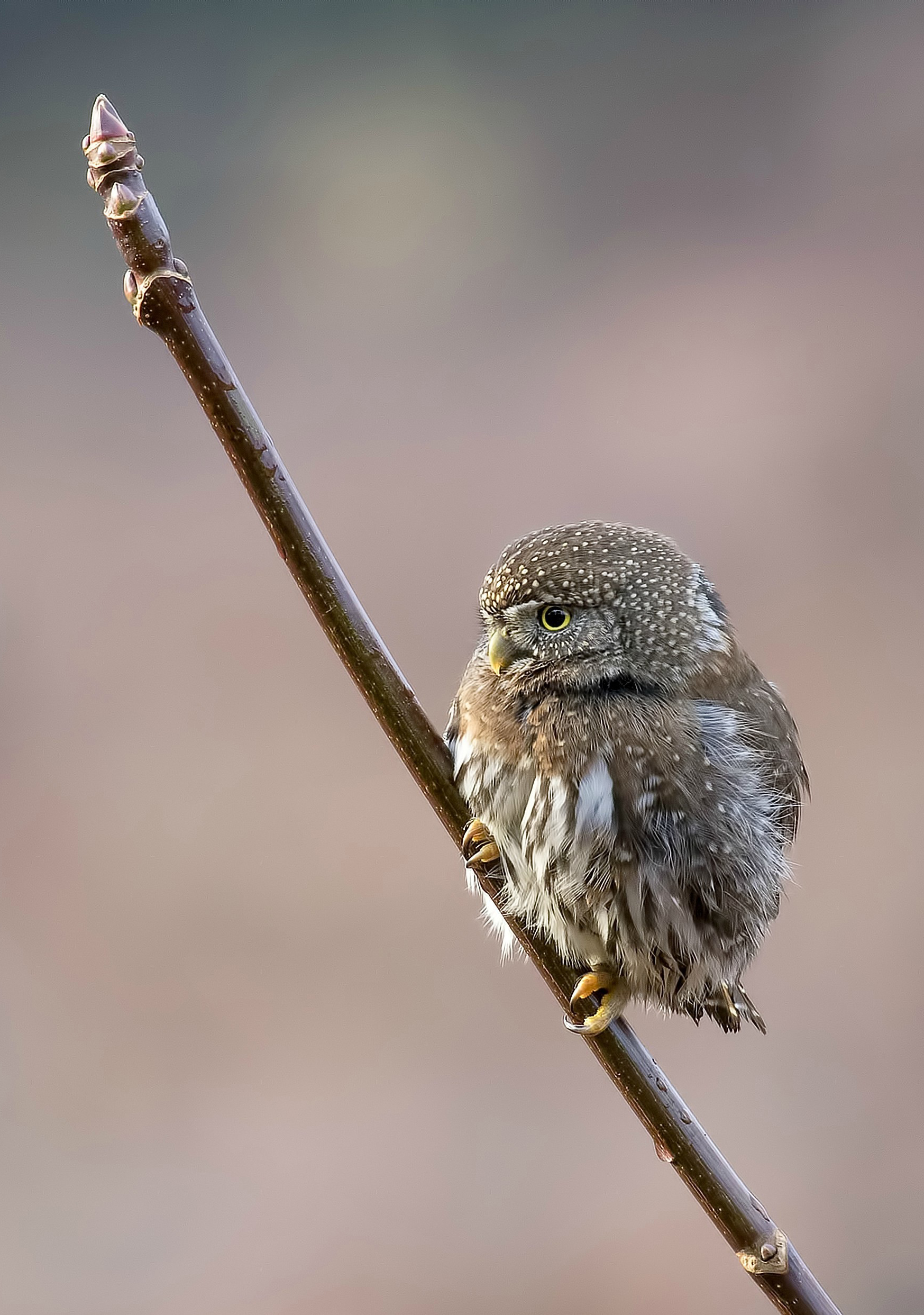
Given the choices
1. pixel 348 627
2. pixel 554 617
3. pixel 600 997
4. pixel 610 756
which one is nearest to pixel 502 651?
pixel 554 617

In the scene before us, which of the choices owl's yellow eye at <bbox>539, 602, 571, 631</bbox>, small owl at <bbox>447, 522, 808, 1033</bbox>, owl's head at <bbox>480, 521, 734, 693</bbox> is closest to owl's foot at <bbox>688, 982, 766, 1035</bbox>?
small owl at <bbox>447, 522, 808, 1033</bbox>

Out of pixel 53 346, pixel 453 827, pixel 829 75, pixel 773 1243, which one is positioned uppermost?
pixel 53 346

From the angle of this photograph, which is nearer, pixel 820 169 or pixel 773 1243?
pixel 773 1243

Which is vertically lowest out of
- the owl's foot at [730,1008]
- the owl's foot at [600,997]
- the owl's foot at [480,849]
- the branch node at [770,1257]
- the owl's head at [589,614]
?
the branch node at [770,1257]

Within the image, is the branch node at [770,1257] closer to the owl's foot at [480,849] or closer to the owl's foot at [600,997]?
the owl's foot at [600,997]

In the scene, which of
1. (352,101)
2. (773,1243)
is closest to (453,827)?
(773,1243)

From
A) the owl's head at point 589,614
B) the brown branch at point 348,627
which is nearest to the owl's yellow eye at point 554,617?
the owl's head at point 589,614

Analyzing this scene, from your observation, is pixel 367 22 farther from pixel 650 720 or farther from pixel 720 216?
pixel 650 720
